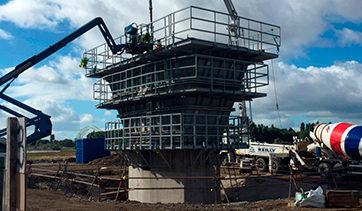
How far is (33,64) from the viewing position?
965 inches

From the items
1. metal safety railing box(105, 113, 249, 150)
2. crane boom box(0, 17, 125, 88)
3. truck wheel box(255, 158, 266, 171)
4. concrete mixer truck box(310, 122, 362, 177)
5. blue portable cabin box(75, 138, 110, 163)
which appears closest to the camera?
metal safety railing box(105, 113, 249, 150)

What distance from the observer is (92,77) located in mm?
24781

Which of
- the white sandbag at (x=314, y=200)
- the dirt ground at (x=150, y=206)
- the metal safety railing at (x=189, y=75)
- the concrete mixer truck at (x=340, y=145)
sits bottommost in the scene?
the dirt ground at (x=150, y=206)

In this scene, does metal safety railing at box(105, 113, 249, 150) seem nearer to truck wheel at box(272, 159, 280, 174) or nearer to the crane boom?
the crane boom

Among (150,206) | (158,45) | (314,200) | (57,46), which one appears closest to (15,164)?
(150,206)

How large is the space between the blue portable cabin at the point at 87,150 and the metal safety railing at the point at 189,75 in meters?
24.5

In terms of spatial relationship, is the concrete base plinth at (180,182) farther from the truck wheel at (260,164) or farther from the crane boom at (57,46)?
the truck wheel at (260,164)

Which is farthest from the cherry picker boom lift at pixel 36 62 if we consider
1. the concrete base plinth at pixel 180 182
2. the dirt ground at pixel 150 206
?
the dirt ground at pixel 150 206

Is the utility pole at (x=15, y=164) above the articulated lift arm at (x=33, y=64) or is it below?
below

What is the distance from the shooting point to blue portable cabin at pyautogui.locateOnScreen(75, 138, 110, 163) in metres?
44.1

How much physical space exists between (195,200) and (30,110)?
13863 millimetres

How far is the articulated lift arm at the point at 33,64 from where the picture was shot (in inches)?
925

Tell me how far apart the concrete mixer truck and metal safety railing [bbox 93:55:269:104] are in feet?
23.0

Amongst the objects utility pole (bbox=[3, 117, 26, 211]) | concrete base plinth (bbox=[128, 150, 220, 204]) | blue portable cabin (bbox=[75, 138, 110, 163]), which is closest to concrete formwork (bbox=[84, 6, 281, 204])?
concrete base plinth (bbox=[128, 150, 220, 204])
